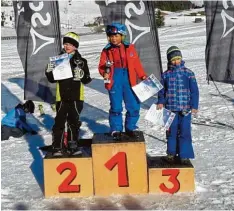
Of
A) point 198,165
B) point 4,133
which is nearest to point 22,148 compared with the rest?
point 4,133

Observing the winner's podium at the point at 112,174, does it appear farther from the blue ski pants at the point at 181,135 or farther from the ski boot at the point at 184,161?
the blue ski pants at the point at 181,135

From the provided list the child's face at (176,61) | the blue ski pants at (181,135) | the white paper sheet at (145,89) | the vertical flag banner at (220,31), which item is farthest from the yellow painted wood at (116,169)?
the vertical flag banner at (220,31)

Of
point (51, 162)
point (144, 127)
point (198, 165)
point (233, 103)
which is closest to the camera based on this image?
point (51, 162)

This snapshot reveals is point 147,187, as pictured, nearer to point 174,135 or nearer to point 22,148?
point 174,135

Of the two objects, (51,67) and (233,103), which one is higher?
(51,67)

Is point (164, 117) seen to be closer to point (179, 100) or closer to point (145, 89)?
point (179, 100)

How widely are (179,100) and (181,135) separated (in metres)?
0.42

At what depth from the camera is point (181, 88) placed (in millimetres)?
5094

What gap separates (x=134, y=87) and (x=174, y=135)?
2.44ft

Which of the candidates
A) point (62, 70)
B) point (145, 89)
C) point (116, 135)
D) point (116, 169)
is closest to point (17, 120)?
point (62, 70)

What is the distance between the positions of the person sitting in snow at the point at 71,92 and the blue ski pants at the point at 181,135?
112cm

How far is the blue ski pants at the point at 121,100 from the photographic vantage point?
17.4 ft

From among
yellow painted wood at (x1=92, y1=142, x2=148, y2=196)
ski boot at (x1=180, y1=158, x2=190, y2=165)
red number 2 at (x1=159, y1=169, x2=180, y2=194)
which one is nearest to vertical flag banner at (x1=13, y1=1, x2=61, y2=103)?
yellow painted wood at (x1=92, y1=142, x2=148, y2=196)

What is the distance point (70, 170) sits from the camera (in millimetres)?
4871
